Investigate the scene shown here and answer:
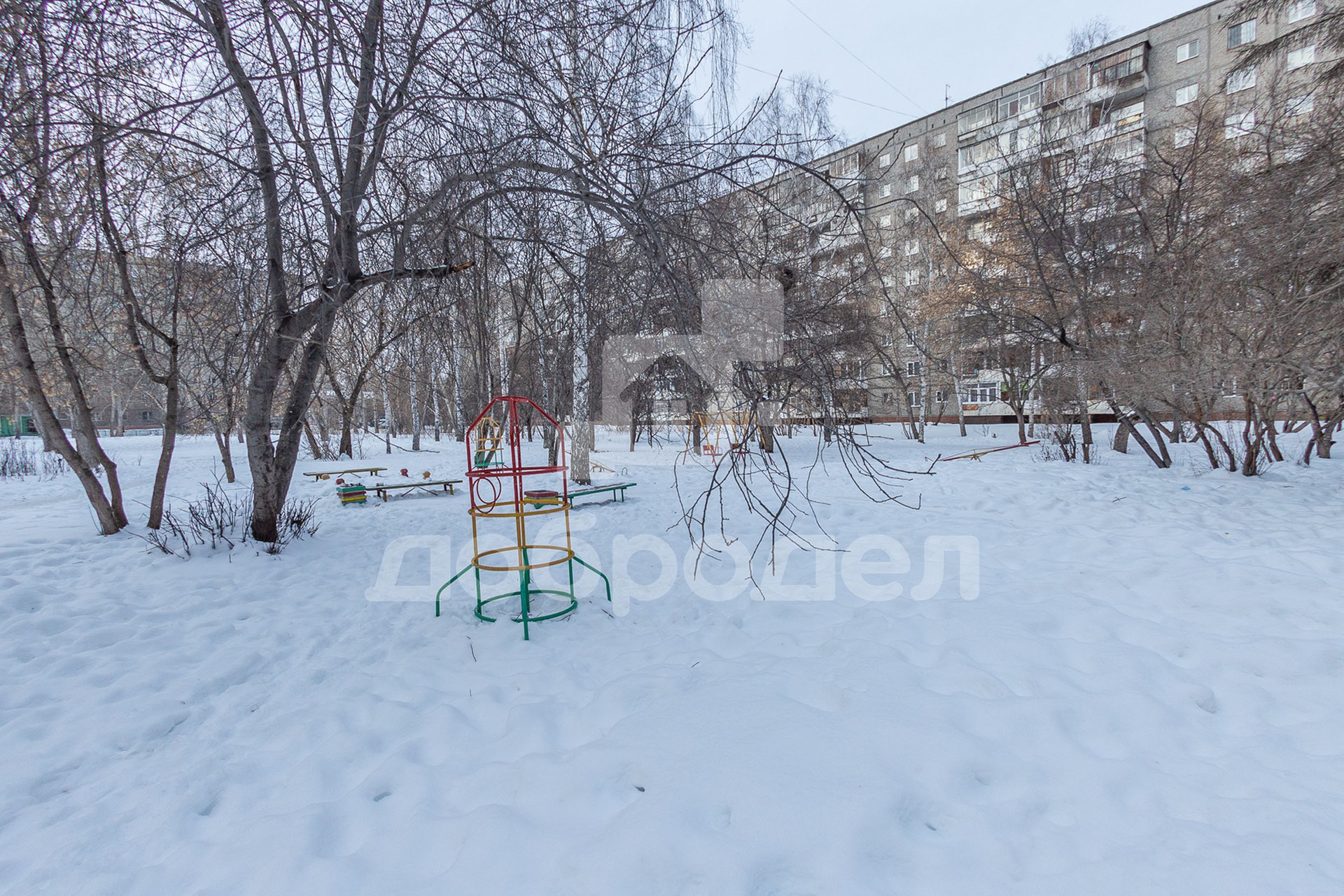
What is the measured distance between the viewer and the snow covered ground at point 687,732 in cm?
166

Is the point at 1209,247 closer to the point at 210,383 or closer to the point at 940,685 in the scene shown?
the point at 940,685

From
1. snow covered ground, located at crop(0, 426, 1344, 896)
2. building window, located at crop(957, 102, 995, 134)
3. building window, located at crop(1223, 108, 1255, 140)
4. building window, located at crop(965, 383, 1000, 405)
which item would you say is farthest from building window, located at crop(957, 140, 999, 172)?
snow covered ground, located at crop(0, 426, 1344, 896)

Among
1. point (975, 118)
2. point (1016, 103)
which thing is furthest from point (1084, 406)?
point (975, 118)

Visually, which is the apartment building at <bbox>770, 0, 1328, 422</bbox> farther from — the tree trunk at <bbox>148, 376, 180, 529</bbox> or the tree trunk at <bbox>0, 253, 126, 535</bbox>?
the tree trunk at <bbox>0, 253, 126, 535</bbox>

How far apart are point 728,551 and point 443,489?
17.6 feet

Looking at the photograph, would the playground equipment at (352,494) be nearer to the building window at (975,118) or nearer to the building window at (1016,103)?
the building window at (1016,103)

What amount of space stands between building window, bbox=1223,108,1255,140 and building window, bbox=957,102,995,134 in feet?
45.3

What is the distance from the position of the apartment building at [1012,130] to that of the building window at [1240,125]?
0.08m

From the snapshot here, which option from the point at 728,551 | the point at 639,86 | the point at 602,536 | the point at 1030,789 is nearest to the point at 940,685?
the point at 1030,789

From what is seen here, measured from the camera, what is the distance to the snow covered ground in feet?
5.44

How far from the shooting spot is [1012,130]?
9.55 metres

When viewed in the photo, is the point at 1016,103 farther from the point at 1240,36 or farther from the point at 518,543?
the point at 518,543

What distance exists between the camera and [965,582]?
3951mm

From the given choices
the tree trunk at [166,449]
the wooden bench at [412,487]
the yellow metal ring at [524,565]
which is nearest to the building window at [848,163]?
the yellow metal ring at [524,565]
